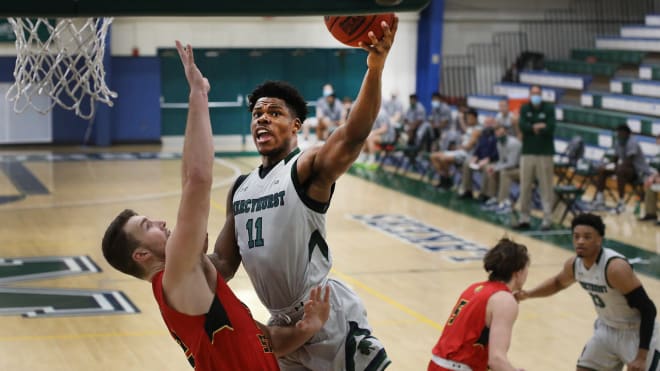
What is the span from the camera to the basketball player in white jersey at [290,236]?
13.3 ft

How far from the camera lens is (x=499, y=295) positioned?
17.9ft

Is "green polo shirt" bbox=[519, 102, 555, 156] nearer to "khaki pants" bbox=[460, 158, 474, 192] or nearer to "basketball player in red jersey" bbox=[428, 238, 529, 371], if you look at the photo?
"khaki pants" bbox=[460, 158, 474, 192]

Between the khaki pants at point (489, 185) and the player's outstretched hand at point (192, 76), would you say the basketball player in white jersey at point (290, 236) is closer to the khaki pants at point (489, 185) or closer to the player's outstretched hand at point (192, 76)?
the player's outstretched hand at point (192, 76)

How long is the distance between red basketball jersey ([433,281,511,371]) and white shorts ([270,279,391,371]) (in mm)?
1308

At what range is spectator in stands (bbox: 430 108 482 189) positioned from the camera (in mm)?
16234

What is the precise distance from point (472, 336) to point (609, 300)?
66.2 inches

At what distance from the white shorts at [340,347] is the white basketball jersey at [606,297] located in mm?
2927

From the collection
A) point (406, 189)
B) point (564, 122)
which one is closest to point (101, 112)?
point (406, 189)

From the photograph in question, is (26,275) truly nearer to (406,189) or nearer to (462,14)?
(406,189)

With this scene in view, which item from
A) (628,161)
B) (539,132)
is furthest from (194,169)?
(628,161)

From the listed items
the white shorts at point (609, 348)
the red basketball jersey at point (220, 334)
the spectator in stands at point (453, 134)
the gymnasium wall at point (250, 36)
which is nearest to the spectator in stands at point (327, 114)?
the gymnasium wall at point (250, 36)

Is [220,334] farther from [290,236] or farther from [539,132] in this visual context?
[539,132]

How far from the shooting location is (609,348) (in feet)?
22.1

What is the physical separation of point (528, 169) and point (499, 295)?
27.9 feet
